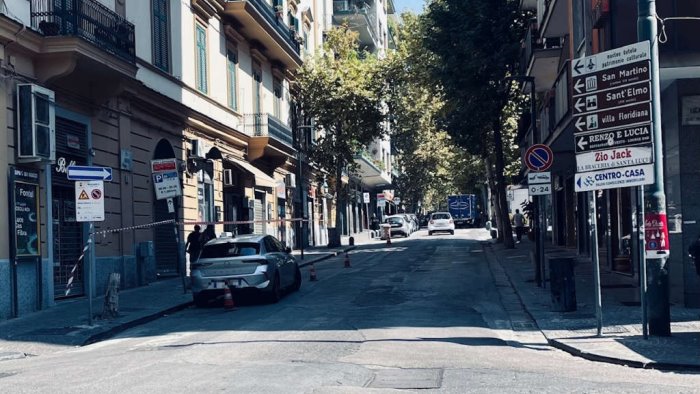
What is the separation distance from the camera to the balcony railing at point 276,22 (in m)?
30.8

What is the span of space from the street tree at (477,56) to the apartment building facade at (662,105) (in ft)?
8.90

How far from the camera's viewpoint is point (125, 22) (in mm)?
19438

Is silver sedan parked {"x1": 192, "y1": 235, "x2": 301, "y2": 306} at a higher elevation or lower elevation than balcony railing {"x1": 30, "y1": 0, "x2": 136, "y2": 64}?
lower

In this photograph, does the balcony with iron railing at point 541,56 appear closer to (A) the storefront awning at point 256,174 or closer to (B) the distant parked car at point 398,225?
(A) the storefront awning at point 256,174

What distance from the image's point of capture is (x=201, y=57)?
1062 inches

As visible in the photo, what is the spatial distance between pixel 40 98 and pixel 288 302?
6.48 metres

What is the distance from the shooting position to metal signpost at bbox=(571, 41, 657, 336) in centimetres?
1066

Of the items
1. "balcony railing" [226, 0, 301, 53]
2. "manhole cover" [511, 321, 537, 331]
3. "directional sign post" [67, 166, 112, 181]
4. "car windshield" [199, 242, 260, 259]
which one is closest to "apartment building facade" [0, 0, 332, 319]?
"balcony railing" [226, 0, 301, 53]

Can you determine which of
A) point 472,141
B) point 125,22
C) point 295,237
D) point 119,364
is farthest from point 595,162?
point 295,237

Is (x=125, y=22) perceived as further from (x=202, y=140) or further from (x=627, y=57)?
(x=627, y=57)

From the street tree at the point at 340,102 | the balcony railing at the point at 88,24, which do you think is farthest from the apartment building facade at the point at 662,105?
the street tree at the point at 340,102

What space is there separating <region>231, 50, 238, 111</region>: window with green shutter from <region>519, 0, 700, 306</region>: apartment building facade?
422 inches

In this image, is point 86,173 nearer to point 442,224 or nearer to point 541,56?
point 541,56

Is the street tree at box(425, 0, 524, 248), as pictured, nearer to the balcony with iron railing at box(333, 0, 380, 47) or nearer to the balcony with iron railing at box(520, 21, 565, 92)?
the balcony with iron railing at box(520, 21, 565, 92)
